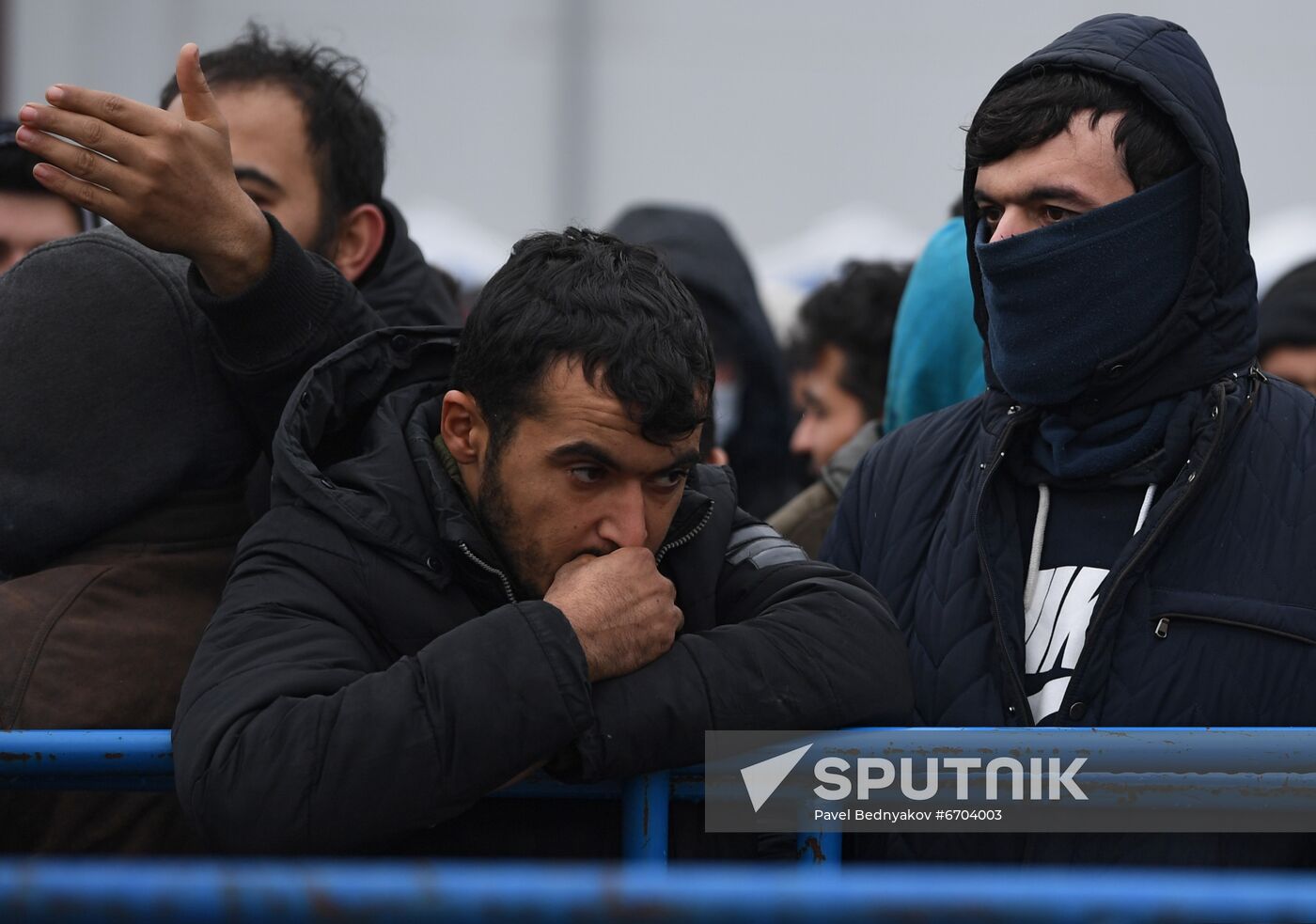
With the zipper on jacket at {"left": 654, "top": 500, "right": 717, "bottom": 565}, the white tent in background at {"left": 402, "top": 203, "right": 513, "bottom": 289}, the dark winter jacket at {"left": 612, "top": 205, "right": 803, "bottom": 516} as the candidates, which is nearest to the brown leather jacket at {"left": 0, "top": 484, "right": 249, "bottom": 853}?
the zipper on jacket at {"left": 654, "top": 500, "right": 717, "bottom": 565}

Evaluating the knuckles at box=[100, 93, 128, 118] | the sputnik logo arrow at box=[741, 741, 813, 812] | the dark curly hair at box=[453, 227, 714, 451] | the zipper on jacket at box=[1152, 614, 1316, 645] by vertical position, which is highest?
the knuckles at box=[100, 93, 128, 118]

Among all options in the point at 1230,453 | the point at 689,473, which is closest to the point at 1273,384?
the point at 1230,453

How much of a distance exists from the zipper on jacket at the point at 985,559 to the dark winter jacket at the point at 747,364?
3.10 m

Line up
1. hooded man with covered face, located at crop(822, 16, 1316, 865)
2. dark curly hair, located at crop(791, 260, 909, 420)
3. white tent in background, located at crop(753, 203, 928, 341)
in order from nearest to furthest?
1. hooded man with covered face, located at crop(822, 16, 1316, 865)
2. dark curly hair, located at crop(791, 260, 909, 420)
3. white tent in background, located at crop(753, 203, 928, 341)

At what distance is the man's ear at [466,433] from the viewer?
2.31m

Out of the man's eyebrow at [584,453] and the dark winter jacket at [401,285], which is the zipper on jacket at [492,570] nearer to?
the man's eyebrow at [584,453]

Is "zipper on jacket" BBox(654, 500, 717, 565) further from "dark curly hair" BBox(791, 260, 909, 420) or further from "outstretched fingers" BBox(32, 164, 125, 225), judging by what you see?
"dark curly hair" BBox(791, 260, 909, 420)

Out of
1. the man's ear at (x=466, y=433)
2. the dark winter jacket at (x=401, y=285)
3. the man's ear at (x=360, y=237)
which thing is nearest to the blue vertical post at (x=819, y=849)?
the man's ear at (x=466, y=433)

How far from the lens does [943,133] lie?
12.0 m

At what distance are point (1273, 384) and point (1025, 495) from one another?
1.37ft

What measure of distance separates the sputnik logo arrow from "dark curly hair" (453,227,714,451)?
1.62 ft

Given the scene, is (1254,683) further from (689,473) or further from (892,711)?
(689,473)

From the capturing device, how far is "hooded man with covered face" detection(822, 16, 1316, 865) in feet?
7.30

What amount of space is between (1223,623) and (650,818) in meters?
0.87
